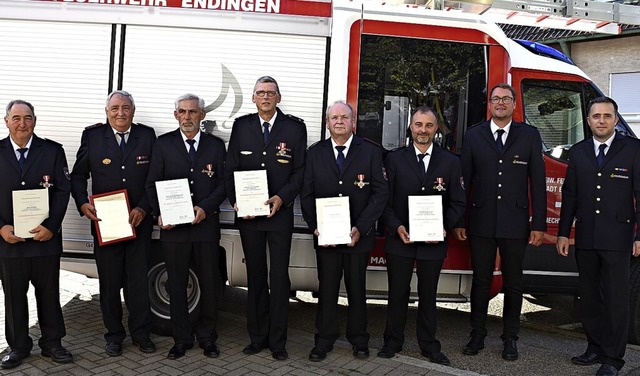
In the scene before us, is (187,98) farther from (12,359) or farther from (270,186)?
(12,359)

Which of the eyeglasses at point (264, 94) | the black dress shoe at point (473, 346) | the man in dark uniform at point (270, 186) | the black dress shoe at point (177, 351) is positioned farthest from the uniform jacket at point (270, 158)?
the black dress shoe at point (473, 346)

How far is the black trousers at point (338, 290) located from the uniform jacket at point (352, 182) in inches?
3.2

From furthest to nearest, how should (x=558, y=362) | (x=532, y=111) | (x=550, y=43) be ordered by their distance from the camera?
(x=550, y=43) < (x=532, y=111) < (x=558, y=362)

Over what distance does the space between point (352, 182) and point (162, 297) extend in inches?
77.2

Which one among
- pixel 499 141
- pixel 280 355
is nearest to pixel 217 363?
pixel 280 355

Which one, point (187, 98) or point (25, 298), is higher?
point (187, 98)

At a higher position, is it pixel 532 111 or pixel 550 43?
pixel 550 43

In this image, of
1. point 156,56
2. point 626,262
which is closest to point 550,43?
point 626,262

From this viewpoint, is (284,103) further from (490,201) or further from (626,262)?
(626,262)

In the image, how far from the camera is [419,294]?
4109 mm

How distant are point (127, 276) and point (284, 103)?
6.09 feet

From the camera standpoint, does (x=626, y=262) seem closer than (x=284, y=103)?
Yes

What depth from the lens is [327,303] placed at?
13.3 feet

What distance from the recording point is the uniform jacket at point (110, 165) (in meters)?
4.07
